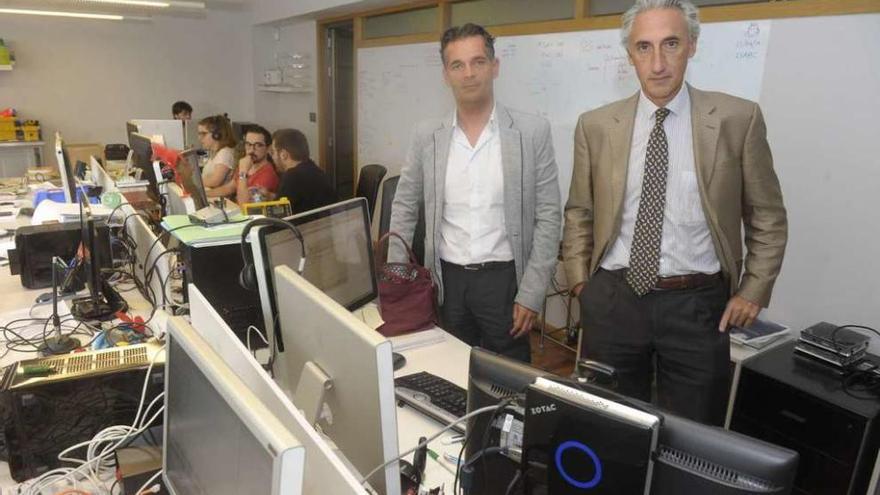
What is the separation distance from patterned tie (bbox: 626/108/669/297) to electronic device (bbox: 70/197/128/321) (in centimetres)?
174

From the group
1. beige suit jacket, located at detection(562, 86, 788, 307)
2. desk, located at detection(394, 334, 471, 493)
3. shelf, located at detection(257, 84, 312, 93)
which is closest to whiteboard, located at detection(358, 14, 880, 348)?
beige suit jacket, located at detection(562, 86, 788, 307)

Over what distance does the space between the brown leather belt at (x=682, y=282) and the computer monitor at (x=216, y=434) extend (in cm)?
130

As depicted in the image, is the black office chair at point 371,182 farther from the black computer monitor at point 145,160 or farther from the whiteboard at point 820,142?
the whiteboard at point 820,142

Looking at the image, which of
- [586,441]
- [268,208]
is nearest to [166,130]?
[268,208]

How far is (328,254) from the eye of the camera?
1665 millimetres

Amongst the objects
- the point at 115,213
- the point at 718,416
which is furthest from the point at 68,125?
the point at 718,416

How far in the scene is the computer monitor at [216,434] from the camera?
0.63m

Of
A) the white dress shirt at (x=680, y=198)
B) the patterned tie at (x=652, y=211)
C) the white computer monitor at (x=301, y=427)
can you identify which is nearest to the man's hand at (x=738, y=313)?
the white dress shirt at (x=680, y=198)

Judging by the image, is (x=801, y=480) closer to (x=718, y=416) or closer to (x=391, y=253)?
(x=718, y=416)

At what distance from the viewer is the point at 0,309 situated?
2129 mm

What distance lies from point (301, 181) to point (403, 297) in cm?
190

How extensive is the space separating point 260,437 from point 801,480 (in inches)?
87.7

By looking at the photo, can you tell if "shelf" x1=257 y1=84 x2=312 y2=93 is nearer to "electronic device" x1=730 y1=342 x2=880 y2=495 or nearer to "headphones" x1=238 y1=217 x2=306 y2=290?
"headphones" x1=238 y1=217 x2=306 y2=290

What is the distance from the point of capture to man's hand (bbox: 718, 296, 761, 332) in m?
1.69
